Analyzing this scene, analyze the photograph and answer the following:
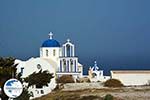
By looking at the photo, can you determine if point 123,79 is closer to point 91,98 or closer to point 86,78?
point 86,78

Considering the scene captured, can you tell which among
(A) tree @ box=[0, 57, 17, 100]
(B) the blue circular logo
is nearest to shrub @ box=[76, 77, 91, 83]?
(A) tree @ box=[0, 57, 17, 100]

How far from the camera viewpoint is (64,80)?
61594mm

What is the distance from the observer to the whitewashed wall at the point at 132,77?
58.7 metres

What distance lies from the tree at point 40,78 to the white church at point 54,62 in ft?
11.2

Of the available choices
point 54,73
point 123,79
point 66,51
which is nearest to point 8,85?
point 123,79

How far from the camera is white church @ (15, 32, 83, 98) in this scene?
6506 cm

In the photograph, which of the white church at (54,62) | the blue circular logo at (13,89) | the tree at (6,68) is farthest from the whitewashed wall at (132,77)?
the blue circular logo at (13,89)

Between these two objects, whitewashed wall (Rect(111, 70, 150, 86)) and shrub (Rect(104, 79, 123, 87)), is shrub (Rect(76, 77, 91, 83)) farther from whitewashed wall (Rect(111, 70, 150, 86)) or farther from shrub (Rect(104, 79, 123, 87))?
shrub (Rect(104, 79, 123, 87))

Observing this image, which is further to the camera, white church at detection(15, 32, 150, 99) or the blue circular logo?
white church at detection(15, 32, 150, 99)

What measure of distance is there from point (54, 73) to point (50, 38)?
7.06 metres

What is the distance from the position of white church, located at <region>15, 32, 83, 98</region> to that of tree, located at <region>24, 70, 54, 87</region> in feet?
11.2

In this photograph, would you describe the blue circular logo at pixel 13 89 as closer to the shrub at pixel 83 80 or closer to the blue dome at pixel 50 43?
the shrub at pixel 83 80

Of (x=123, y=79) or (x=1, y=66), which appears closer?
(x=1, y=66)

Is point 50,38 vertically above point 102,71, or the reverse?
point 50,38
